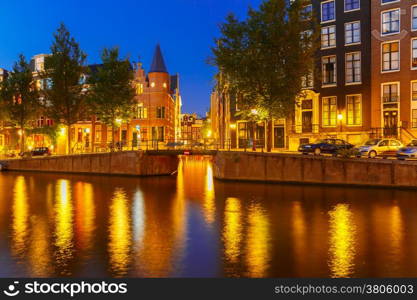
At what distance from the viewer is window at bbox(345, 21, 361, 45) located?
5155cm

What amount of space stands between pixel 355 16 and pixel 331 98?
10.3 m

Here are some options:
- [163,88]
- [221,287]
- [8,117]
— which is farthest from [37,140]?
[221,287]

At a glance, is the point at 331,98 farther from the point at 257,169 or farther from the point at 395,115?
the point at 257,169

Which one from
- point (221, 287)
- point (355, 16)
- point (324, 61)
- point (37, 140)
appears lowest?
point (221, 287)

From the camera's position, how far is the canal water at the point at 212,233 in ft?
48.9

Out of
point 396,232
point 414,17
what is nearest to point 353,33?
point 414,17

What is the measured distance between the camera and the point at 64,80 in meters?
58.7

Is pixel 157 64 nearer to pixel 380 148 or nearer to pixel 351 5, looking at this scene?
pixel 351 5

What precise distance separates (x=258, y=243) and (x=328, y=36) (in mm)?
41533

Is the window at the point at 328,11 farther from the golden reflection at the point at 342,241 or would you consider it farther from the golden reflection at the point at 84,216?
the golden reflection at the point at 84,216

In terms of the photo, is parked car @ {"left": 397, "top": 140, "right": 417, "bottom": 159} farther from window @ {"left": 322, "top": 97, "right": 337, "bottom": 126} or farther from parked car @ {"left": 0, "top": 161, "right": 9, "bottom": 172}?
parked car @ {"left": 0, "top": 161, "right": 9, "bottom": 172}

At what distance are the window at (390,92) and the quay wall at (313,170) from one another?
17.4 metres

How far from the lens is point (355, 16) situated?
170 feet

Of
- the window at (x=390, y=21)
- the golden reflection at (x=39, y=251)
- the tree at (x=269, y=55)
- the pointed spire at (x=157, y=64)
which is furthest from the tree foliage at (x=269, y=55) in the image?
the pointed spire at (x=157, y=64)
